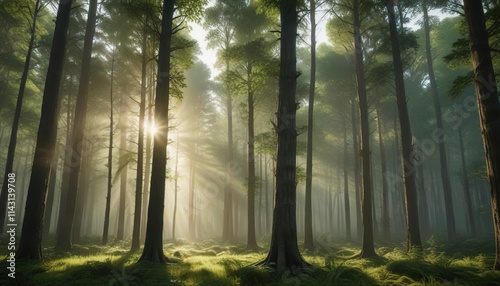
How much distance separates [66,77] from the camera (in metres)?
16.9

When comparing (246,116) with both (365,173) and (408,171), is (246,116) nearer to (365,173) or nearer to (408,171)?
(365,173)

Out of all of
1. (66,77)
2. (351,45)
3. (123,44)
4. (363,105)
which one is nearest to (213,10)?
(123,44)

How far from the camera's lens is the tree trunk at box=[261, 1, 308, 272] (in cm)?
629

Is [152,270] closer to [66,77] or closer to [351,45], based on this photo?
[351,45]

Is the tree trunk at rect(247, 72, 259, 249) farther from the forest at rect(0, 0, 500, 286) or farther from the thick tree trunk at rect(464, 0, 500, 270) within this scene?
the thick tree trunk at rect(464, 0, 500, 270)

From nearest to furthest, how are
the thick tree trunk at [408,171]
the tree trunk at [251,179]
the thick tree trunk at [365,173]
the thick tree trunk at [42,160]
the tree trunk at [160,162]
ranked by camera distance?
the thick tree trunk at [42,160] → the tree trunk at [160,162] → the thick tree trunk at [408,171] → the thick tree trunk at [365,173] → the tree trunk at [251,179]

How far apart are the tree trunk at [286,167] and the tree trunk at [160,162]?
3185mm

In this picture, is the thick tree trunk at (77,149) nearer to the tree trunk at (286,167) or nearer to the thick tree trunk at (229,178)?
the tree trunk at (286,167)

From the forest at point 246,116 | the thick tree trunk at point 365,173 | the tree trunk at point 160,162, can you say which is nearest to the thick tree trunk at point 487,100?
the forest at point 246,116

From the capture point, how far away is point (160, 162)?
8320mm

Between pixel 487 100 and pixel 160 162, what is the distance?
26.6 feet

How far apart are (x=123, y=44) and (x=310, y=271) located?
45.8 feet

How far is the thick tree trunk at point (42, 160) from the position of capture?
7.32 meters

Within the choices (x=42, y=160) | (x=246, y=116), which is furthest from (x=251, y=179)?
(x=42, y=160)
